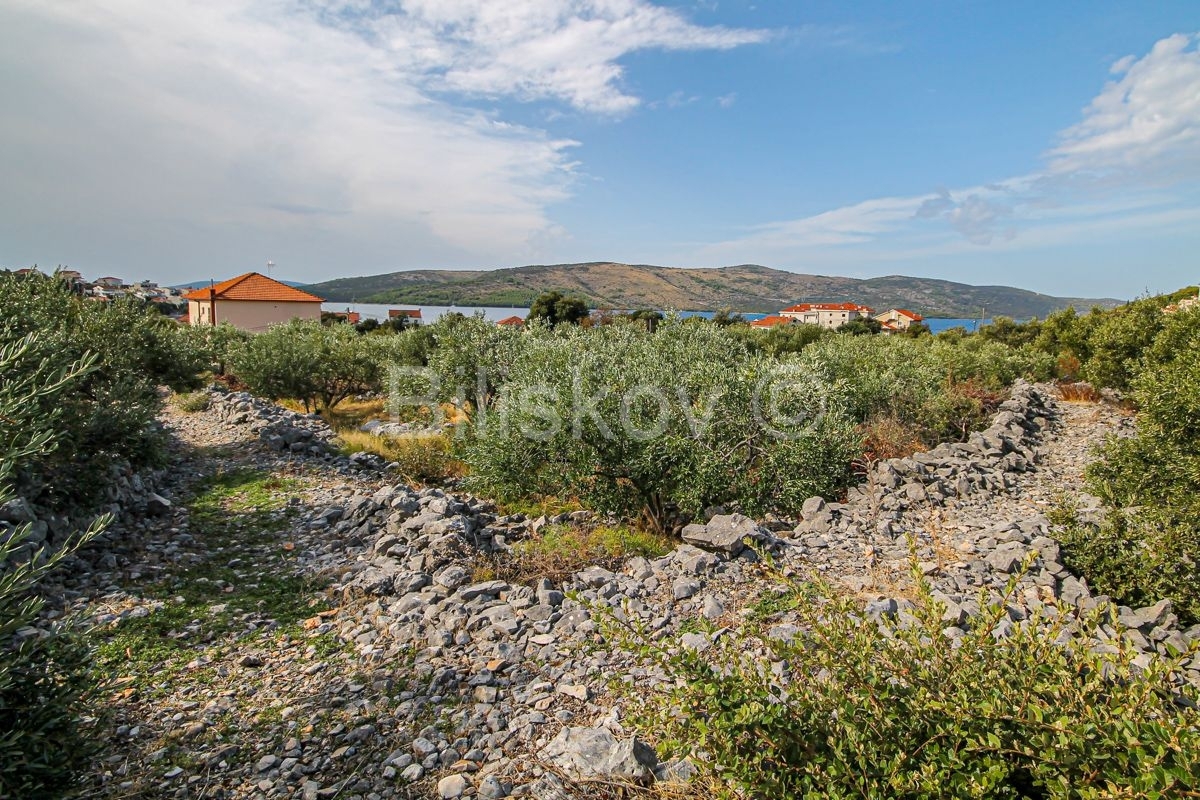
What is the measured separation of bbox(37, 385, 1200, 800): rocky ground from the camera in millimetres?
3756

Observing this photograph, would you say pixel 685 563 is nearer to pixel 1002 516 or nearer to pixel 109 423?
pixel 1002 516

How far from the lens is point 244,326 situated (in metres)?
49.5

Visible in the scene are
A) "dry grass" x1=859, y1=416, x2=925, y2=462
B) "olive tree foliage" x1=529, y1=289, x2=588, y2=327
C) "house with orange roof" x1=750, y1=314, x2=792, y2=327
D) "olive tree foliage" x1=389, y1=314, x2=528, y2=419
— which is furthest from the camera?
"house with orange roof" x1=750, y1=314, x2=792, y2=327

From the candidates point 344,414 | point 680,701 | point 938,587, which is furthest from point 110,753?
point 344,414

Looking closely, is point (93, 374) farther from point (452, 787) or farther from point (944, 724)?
point (944, 724)

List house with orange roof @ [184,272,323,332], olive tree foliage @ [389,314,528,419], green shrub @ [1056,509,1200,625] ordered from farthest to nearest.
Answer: house with orange roof @ [184,272,323,332] → olive tree foliage @ [389,314,528,419] → green shrub @ [1056,509,1200,625]

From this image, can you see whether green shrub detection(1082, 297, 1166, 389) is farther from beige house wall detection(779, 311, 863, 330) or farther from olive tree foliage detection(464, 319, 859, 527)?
beige house wall detection(779, 311, 863, 330)

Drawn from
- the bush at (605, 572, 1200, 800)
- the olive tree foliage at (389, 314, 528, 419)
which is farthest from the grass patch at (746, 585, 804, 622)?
the olive tree foliage at (389, 314, 528, 419)

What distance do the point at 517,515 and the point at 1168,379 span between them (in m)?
9.57

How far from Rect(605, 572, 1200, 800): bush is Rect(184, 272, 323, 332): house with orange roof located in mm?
51816

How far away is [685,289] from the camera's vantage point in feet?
384

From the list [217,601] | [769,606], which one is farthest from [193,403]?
[769,606]

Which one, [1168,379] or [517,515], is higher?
[1168,379]

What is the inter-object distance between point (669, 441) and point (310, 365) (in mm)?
16619
